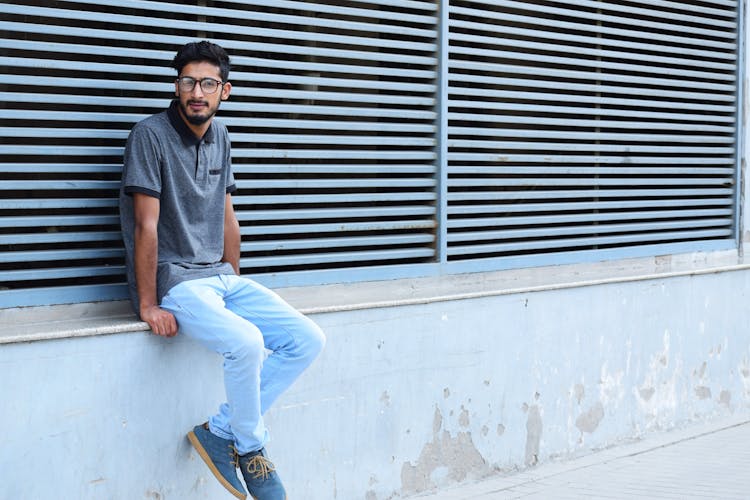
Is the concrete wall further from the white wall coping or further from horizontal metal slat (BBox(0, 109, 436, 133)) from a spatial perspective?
horizontal metal slat (BBox(0, 109, 436, 133))

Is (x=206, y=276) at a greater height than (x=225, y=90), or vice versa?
(x=225, y=90)

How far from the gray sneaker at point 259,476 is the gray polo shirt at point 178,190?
72 cm

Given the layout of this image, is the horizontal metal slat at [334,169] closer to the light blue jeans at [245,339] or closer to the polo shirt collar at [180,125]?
the polo shirt collar at [180,125]

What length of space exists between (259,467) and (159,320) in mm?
697

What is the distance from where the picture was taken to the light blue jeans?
4.66m

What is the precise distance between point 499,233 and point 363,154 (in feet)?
3.70

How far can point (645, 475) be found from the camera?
21.1 ft

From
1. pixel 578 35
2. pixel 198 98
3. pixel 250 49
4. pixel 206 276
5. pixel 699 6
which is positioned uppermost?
pixel 699 6

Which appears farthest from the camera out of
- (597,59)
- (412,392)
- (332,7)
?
(597,59)

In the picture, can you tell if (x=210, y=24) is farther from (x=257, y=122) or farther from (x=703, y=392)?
(x=703, y=392)

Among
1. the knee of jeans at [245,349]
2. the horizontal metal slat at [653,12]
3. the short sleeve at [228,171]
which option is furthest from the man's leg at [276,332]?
the horizontal metal slat at [653,12]

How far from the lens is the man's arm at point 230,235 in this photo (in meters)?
5.01

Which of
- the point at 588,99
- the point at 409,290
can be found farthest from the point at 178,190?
the point at 588,99

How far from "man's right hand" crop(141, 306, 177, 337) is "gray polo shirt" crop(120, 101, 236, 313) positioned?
0.32 ft
